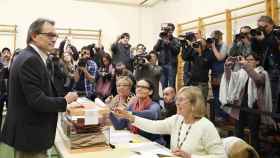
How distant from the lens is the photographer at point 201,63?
3.89 metres

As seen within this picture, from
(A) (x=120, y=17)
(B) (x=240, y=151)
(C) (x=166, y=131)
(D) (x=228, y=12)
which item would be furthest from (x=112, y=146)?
(A) (x=120, y=17)

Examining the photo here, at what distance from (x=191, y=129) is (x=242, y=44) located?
216 centimetres

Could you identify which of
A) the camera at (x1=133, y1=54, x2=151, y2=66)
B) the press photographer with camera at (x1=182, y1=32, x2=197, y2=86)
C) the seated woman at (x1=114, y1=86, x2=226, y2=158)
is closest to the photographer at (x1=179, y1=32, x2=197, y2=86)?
the press photographer with camera at (x1=182, y1=32, x2=197, y2=86)

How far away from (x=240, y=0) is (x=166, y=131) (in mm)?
3338

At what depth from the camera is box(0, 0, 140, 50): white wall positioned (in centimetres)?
608

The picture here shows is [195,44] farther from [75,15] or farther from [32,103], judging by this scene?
[75,15]

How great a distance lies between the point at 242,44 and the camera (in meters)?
3.44

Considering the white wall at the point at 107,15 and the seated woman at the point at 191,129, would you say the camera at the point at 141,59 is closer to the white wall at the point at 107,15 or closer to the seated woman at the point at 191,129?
the white wall at the point at 107,15

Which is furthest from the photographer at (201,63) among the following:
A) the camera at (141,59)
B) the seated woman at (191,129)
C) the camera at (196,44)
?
the seated woman at (191,129)

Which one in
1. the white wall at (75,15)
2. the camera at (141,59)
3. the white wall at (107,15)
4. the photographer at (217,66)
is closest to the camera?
the photographer at (217,66)

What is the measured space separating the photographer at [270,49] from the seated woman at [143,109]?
1.36 m

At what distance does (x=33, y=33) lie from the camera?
1531mm

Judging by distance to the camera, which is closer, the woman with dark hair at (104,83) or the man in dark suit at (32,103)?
the man in dark suit at (32,103)

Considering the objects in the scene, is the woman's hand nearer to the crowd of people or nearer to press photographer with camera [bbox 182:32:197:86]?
the crowd of people
